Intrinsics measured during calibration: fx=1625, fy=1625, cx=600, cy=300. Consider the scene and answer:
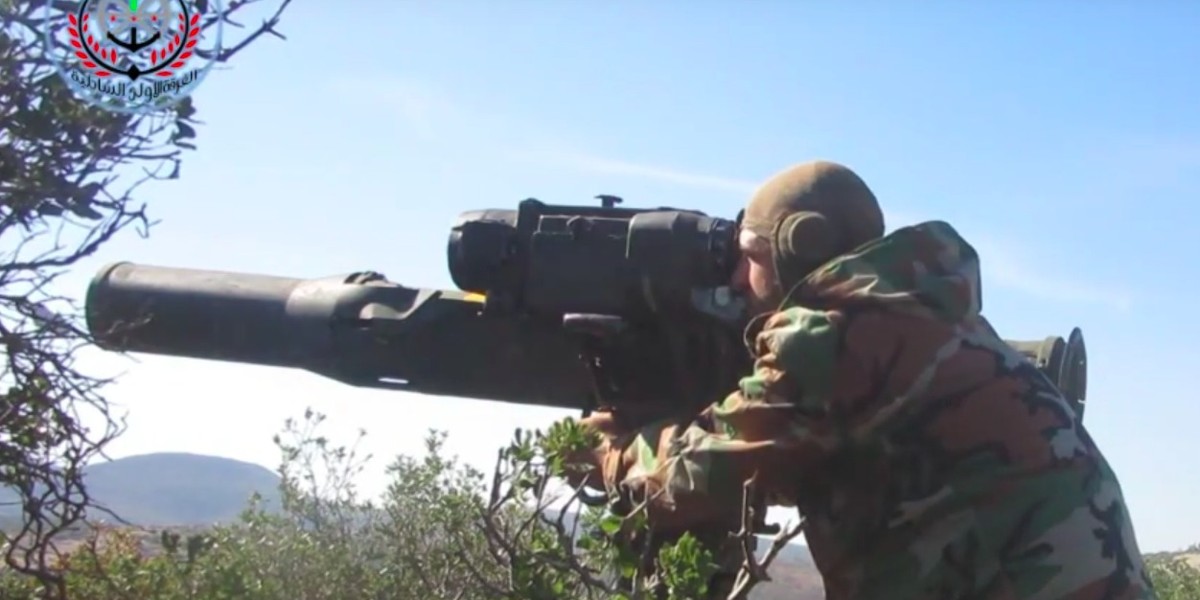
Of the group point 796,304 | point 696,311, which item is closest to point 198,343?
point 696,311

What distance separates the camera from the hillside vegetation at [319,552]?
5.00 m

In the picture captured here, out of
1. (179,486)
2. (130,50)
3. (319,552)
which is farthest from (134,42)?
(179,486)

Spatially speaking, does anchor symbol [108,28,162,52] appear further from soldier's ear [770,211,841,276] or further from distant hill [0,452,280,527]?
distant hill [0,452,280,527]

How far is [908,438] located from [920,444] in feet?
0.09

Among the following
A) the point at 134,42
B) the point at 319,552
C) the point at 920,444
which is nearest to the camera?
the point at 920,444

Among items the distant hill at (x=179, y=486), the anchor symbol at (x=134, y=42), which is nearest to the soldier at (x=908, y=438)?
the anchor symbol at (x=134, y=42)

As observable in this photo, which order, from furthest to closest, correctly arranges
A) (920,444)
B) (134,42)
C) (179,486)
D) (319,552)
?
(179,486), (319,552), (134,42), (920,444)

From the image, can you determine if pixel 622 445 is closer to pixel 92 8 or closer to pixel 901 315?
pixel 901 315

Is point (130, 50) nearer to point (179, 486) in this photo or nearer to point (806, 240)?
point (806, 240)

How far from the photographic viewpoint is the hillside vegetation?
16.4 feet

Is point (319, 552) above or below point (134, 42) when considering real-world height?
below

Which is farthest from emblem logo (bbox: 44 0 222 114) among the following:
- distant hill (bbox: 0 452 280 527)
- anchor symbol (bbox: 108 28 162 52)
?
distant hill (bbox: 0 452 280 527)

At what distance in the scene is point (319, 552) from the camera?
6.36m

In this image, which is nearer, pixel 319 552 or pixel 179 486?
pixel 319 552
